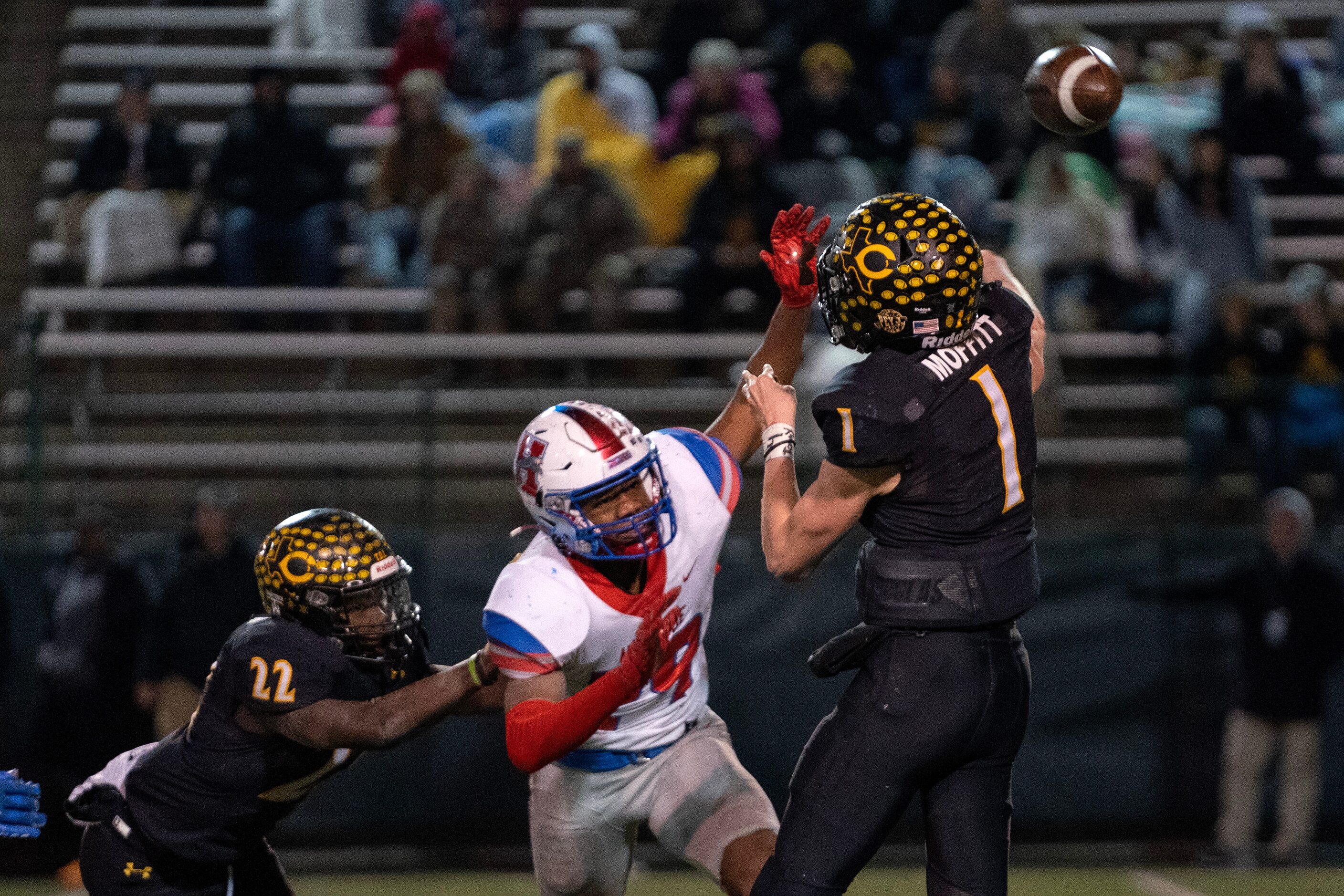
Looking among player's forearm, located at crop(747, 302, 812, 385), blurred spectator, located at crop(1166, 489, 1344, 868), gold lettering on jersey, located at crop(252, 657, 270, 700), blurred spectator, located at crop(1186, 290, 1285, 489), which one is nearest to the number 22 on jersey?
gold lettering on jersey, located at crop(252, 657, 270, 700)

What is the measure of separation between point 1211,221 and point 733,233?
9.42 feet

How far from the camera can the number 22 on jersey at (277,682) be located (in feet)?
13.3

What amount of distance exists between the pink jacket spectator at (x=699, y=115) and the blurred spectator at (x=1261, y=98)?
2.91 meters

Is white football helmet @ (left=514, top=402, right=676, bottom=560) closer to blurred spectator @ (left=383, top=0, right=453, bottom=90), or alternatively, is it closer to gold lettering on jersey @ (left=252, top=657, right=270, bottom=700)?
gold lettering on jersey @ (left=252, top=657, right=270, bottom=700)

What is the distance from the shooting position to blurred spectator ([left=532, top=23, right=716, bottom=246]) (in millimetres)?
10477

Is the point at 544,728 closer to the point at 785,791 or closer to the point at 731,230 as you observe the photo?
the point at 785,791

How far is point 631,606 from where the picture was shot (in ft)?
13.6

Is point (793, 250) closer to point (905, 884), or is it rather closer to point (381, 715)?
point (381, 715)

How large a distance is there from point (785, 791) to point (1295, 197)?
580 centimetres

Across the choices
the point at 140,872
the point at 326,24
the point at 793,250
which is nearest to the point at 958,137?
the point at 326,24

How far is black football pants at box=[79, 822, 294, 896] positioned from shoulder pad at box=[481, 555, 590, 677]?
1.07m

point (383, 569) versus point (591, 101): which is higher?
point (591, 101)

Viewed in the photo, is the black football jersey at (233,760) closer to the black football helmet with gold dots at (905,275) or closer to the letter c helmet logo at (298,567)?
the letter c helmet logo at (298,567)

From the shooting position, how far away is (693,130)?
1051 cm
